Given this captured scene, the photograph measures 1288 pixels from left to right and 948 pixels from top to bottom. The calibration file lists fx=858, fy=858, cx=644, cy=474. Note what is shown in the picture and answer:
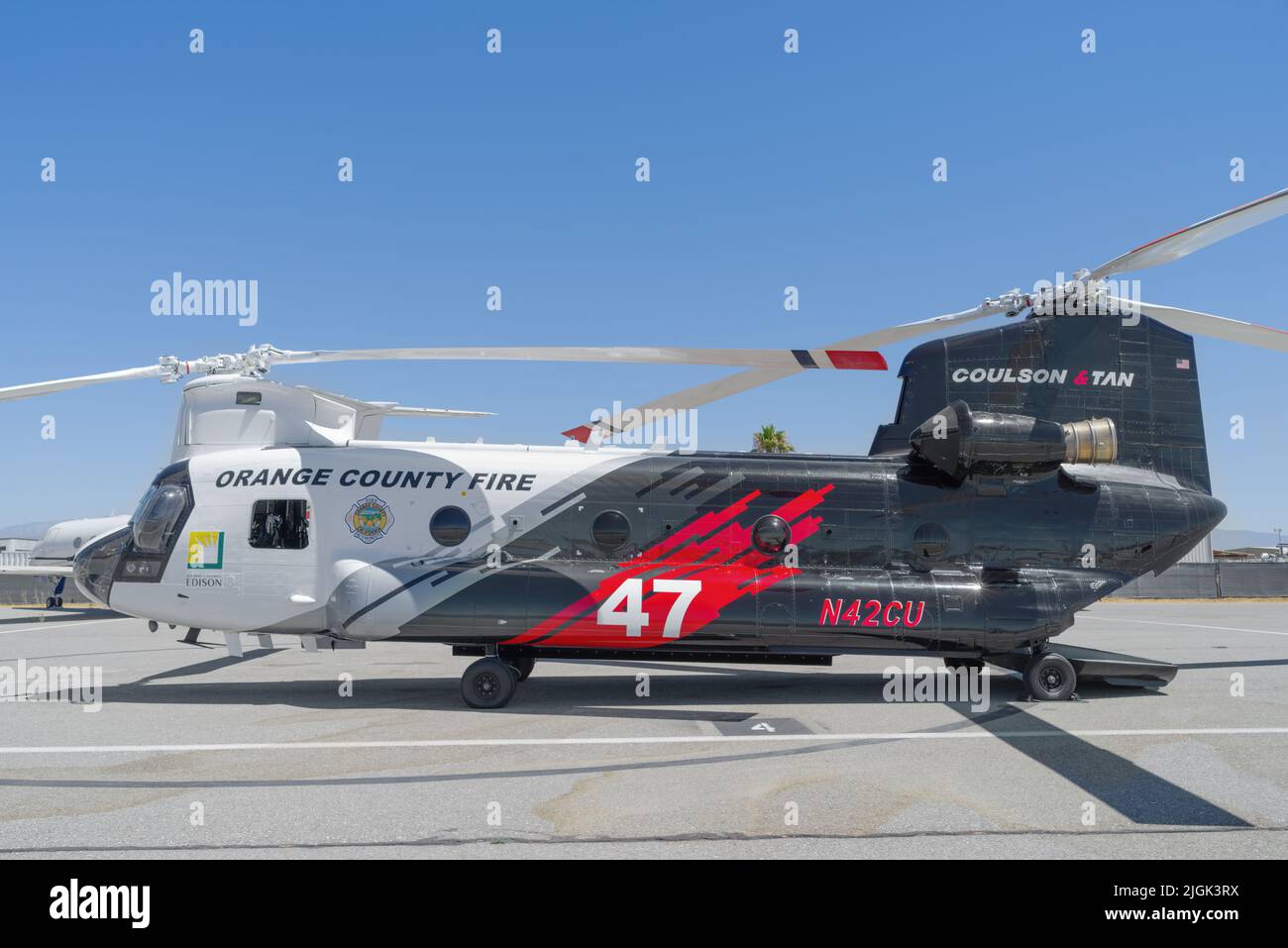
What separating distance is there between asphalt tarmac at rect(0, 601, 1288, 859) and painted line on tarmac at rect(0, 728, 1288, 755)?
0.15ft

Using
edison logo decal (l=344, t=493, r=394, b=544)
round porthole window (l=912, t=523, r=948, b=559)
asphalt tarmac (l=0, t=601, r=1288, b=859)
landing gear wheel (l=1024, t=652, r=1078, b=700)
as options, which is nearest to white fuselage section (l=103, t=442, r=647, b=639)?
edison logo decal (l=344, t=493, r=394, b=544)

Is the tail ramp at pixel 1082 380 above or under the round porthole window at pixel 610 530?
above

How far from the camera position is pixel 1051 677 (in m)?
10.3

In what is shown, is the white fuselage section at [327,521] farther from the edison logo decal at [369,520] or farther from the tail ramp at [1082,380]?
the tail ramp at [1082,380]

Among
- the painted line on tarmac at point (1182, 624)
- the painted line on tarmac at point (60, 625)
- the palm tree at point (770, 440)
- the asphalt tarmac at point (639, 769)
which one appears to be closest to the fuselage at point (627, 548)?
the asphalt tarmac at point (639, 769)

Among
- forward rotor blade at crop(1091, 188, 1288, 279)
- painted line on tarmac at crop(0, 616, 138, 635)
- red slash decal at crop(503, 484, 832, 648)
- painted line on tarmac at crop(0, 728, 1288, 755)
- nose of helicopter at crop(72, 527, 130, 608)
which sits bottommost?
painted line on tarmac at crop(0, 616, 138, 635)

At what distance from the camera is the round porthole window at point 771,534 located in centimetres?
1059

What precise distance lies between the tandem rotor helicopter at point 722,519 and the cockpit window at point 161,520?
0.03 meters

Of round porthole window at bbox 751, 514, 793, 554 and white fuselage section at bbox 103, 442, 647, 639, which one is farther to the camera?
round porthole window at bbox 751, 514, 793, 554

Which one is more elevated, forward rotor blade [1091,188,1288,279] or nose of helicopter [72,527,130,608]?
forward rotor blade [1091,188,1288,279]

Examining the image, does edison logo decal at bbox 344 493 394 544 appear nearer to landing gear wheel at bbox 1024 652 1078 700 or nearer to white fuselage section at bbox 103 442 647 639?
white fuselage section at bbox 103 442 647 639

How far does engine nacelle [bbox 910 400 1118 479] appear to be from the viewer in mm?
10617
